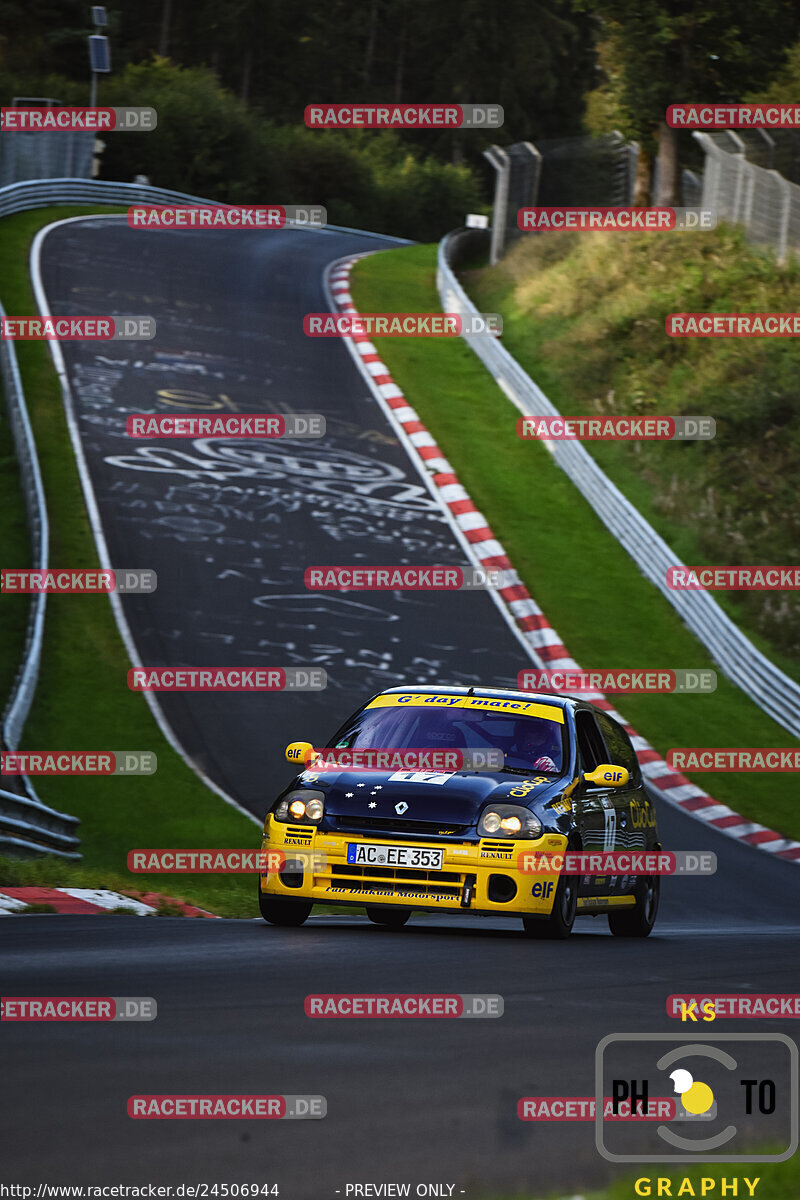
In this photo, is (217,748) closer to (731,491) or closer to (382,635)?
(382,635)

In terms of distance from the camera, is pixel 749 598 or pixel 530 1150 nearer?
pixel 530 1150

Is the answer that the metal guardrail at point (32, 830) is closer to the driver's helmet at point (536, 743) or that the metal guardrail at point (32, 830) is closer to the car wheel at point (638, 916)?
the driver's helmet at point (536, 743)

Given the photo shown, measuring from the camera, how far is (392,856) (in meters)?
9.85

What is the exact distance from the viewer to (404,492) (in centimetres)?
2678

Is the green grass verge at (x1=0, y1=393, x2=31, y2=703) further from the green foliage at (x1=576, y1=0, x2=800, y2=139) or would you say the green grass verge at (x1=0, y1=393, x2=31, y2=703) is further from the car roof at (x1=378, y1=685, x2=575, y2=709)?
the green foliage at (x1=576, y1=0, x2=800, y2=139)

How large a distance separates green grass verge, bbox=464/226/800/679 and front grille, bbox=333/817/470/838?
535 inches

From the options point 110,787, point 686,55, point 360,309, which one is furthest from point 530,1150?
point 686,55

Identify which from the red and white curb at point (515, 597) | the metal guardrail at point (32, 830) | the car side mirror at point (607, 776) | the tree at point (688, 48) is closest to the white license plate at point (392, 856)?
the car side mirror at point (607, 776)

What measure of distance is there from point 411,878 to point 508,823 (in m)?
0.61

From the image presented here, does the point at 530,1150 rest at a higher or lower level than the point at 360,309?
higher

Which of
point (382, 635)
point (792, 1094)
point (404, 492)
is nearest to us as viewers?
point (792, 1094)

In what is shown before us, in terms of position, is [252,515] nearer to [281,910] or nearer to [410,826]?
[281,910]

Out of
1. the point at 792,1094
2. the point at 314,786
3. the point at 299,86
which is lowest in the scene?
the point at 299,86

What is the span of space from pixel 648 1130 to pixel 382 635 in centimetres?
1597
